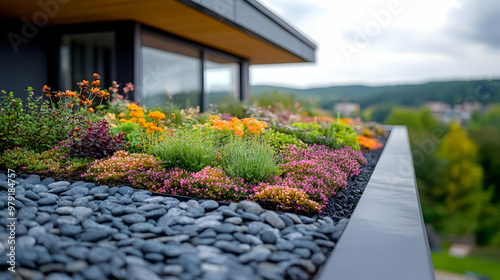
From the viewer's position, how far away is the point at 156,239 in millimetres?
2008

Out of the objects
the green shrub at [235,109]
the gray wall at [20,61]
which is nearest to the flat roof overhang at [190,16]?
the gray wall at [20,61]

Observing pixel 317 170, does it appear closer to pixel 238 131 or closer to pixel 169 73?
pixel 238 131

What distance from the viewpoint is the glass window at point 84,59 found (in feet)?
23.9

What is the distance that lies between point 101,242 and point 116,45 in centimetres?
575

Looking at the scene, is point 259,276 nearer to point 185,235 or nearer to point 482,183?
point 185,235

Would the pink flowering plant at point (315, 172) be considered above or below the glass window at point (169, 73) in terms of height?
below

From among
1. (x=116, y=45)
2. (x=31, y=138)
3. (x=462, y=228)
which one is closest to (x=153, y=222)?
(x=31, y=138)

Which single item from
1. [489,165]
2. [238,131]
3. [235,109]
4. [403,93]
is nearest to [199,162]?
[238,131]

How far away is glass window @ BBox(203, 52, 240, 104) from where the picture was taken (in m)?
9.65

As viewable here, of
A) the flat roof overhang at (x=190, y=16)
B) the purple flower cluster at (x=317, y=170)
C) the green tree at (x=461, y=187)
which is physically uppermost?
the flat roof overhang at (x=190, y=16)

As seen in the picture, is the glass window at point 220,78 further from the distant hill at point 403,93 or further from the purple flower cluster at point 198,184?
the distant hill at point 403,93

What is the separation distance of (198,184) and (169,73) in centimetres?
569

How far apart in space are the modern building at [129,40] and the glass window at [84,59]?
0.06 feet

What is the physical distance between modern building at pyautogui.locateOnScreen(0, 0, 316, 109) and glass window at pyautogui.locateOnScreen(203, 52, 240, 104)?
1.07 feet
